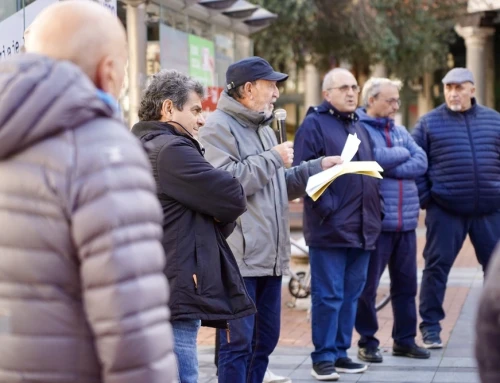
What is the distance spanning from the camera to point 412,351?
7395 millimetres

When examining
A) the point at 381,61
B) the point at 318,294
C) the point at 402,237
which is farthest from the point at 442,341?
the point at 381,61

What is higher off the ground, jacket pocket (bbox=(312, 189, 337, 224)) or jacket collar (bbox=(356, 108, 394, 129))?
jacket collar (bbox=(356, 108, 394, 129))

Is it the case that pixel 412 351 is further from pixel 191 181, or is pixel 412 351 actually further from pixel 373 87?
pixel 191 181

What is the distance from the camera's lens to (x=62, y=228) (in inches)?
94.5

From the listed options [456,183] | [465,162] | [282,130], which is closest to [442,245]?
[456,183]

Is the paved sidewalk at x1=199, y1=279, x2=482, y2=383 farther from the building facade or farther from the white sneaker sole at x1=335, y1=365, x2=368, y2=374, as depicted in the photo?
the building facade

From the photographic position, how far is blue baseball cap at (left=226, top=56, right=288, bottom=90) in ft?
18.2

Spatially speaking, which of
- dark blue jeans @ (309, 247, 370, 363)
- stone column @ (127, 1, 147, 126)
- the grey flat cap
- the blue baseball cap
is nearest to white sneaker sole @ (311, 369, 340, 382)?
dark blue jeans @ (309, 247, 370, 363)

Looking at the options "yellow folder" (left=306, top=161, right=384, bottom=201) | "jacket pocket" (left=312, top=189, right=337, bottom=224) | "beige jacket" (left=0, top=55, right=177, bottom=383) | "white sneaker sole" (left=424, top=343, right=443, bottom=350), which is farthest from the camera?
"white sneaker sole" (left=424, top=343, right=443, bottom=350)

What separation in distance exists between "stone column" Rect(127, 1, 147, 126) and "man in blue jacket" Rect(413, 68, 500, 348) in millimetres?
2574

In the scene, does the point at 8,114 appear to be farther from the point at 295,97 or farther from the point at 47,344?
the point at 295,97

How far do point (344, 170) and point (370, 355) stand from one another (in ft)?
5.56

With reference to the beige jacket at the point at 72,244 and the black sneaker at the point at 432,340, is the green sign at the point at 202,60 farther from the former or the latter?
the beige jacket at the point at 72,244

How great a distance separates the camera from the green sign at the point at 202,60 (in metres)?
10.2
